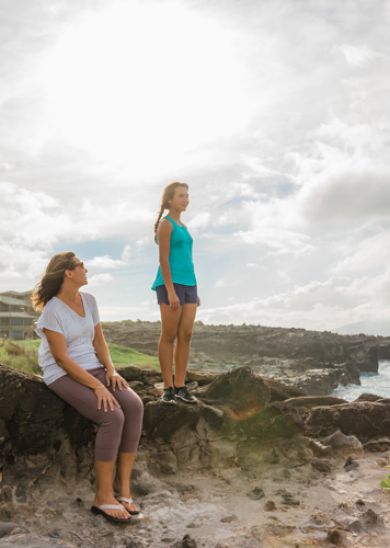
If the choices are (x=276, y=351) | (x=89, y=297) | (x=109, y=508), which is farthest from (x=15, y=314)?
(x=109, y=508)

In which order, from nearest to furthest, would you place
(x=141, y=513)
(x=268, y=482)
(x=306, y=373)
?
(x=141, y=513) < (x=268, y=482) < (x=306, y=373)

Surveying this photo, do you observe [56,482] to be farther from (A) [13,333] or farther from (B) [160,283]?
(A) [13,333]

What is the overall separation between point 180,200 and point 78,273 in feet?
6.60

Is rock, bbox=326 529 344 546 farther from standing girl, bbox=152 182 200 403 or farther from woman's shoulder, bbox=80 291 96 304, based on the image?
woman's shoulder, bbox=80 291 96 304

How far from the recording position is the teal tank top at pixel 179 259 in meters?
6.82

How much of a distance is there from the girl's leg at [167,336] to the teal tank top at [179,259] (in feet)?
1.12

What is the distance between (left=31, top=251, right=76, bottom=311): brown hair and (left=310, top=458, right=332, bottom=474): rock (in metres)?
4.00

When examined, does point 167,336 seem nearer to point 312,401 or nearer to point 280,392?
point 280,392

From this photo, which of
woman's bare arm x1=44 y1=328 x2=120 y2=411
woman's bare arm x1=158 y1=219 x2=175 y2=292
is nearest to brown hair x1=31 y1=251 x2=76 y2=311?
woman's bare arm x1=44 y1=328 x2=120 y2=411

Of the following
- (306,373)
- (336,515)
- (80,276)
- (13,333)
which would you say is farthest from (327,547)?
(13,333)

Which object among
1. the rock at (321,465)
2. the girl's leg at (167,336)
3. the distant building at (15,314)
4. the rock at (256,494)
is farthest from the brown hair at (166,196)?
the distant building at (15,314)

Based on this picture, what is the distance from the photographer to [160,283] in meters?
6.86

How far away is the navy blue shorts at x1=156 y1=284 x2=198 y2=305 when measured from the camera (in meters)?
6.83

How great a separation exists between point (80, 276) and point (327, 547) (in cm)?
333
